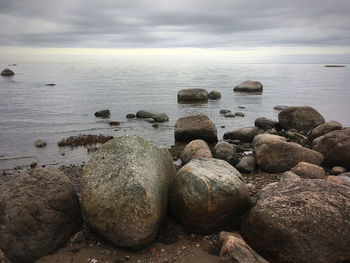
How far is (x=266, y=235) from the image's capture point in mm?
5750

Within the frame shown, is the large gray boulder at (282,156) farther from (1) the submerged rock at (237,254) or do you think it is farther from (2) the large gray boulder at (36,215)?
(2) the large gray boulder at (36,215)

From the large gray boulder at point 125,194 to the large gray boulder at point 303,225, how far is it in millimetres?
2109

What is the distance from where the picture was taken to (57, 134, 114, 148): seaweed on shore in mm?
16859

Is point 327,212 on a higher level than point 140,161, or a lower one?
lower

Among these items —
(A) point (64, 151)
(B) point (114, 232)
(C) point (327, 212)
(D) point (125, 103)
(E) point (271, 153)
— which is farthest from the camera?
(D) point (125, 103)

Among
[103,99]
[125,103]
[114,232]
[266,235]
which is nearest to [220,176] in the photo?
[266,235]

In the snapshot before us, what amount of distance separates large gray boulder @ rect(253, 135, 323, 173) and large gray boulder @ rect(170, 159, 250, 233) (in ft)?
14.5

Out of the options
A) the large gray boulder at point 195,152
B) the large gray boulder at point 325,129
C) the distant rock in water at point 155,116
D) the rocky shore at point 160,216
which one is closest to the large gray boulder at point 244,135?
the large gray boulder at point 325,129

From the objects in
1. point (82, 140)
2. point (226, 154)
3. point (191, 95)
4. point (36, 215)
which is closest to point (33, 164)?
point (82, 140)

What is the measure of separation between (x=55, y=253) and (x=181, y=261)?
8.68ft

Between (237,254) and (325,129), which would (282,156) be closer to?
(237,254)

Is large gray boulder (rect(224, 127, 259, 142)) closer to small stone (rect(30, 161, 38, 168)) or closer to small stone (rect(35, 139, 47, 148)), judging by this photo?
small stone (rect(30, 161, 38, 168))

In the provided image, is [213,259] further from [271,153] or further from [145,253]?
[271,153]

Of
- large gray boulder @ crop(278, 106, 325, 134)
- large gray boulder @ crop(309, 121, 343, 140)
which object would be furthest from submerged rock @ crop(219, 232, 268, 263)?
large gray boulder @ crop(278, 106, 325, 134)
